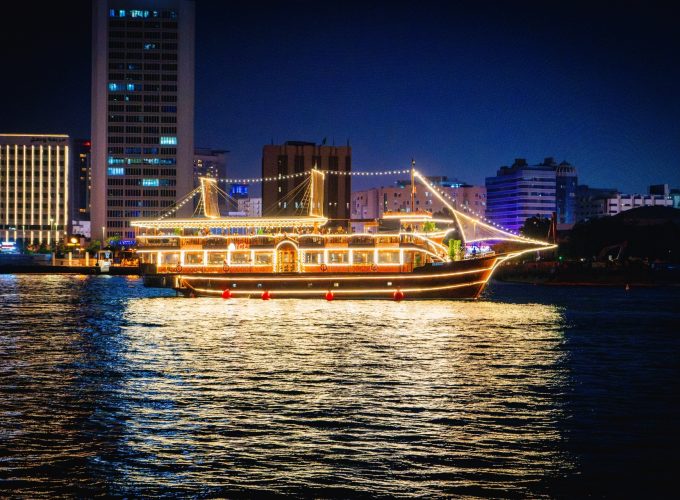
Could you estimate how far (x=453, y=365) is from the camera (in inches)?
1266

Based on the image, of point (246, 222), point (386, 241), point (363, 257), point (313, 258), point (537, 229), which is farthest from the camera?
point (537, 229)

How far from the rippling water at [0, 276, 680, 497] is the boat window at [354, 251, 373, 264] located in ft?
79.5

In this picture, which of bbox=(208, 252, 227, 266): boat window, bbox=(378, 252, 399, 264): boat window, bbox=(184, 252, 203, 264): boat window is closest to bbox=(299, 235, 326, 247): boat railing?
bbox=(378, 252, 399, 264): boat window

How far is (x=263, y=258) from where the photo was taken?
76.8 meters

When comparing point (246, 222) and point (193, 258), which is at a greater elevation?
point (246, 222)

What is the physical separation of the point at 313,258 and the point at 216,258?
33.0ft

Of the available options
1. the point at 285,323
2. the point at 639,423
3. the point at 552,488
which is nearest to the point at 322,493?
the point at 552,488

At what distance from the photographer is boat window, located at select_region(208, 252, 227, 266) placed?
78.3 m

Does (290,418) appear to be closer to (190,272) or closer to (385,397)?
(385,397)

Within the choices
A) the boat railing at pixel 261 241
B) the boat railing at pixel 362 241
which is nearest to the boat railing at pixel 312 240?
the boat railing at pixel 362 241

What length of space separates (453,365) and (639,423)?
35.7ft

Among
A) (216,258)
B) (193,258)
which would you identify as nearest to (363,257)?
(216,258)

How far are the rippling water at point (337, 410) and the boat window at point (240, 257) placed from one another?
28.7 m

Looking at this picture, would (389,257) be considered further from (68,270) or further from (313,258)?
(68,270)
